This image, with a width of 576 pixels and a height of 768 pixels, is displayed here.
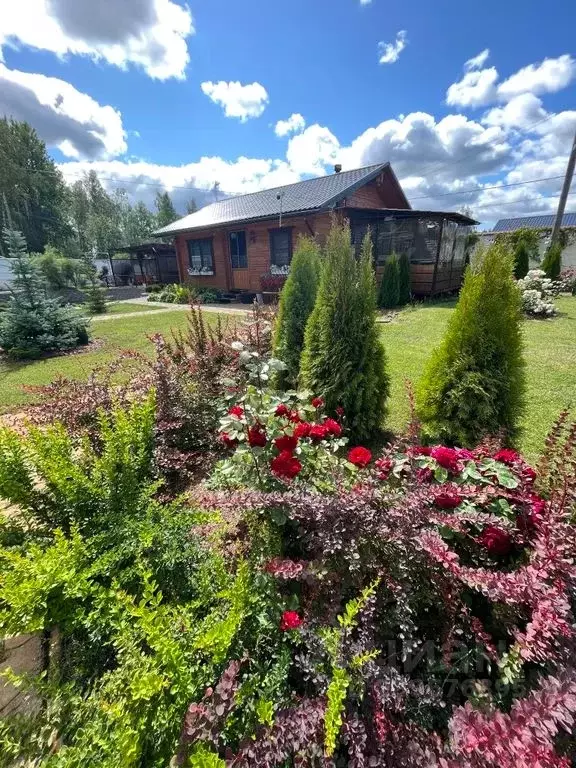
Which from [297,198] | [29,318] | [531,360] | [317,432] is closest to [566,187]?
[297,198]

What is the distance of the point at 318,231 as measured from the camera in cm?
1230

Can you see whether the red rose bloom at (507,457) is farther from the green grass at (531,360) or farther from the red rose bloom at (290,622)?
the green grass at (531,360)

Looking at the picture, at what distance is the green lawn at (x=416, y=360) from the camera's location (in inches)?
157

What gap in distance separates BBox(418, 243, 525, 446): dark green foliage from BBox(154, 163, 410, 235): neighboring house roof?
986cm

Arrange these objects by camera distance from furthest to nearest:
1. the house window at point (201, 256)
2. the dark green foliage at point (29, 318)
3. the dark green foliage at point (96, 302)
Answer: the house window at point (201, 256) → the dark green foliage at point (96, 302) → the dark green foliage at point (29, 318)

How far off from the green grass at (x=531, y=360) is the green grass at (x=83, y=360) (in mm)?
3803

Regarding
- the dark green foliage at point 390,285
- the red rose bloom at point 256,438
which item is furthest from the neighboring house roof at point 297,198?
the red rose bloom at point 256,438

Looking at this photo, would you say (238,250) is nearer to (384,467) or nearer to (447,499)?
(384,467)

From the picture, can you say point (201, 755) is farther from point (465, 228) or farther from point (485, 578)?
point (465, 228)

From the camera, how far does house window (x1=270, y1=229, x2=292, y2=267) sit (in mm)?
13445

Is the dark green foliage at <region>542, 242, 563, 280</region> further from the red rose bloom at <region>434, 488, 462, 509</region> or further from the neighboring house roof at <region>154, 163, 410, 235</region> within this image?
the red rose bloom at <region>434, 488, 462, 509</region>

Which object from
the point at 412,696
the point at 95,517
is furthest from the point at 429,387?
the point at 95,517

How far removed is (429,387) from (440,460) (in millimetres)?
1437

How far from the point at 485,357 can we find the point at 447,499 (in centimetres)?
172
